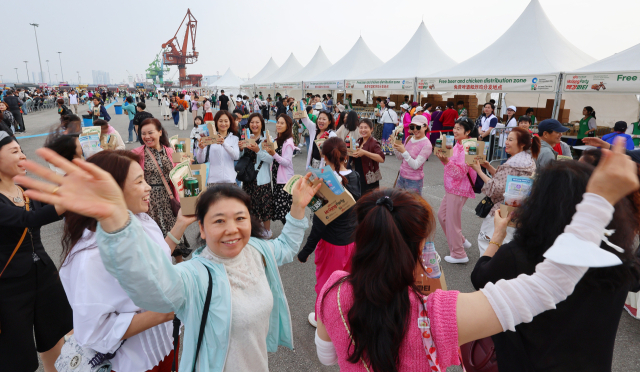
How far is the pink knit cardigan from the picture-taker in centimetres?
111

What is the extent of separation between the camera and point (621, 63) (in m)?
8.17

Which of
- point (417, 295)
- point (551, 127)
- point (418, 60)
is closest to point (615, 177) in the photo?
point (417, 295)

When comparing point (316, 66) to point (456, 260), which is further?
point (316, 66)

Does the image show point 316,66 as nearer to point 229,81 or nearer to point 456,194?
point 229,81

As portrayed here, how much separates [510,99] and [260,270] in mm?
17618

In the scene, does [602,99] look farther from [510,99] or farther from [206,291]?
[206,291]

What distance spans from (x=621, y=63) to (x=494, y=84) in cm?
294

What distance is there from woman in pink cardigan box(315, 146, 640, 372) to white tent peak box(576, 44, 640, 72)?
9.68 meters

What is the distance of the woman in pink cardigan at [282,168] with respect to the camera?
15.6 ft

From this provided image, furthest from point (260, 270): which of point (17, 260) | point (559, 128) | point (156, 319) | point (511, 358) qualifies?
point (559, 128)

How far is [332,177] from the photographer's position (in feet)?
6.61

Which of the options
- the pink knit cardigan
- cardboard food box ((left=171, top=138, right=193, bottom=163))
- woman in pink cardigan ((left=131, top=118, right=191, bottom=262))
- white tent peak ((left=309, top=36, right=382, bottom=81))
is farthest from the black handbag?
white tent peak ((left=309, top=36, right=382, bottom=81))

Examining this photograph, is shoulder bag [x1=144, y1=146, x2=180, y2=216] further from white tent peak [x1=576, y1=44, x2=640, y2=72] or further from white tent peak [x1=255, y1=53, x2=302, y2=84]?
white tent peak [x1=255, y1=53, x2=302, y2=84]

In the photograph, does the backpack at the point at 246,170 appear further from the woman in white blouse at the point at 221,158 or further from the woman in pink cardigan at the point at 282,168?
the woman in pink cardigan at the point at 282,168
